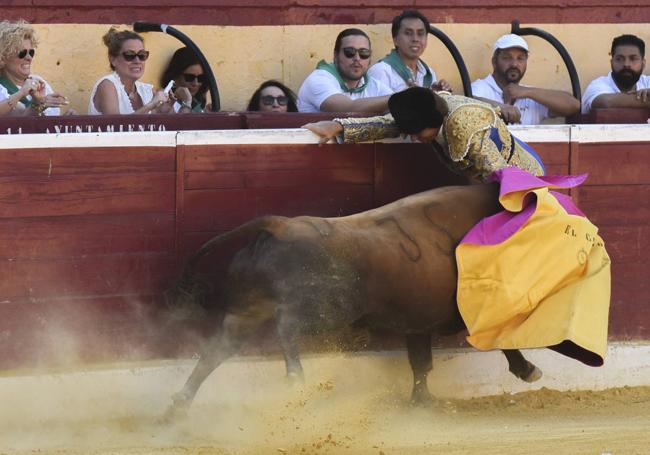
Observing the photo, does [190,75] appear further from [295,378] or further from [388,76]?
[295,378]

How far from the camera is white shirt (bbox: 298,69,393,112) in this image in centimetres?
681

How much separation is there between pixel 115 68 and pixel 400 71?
150 cm

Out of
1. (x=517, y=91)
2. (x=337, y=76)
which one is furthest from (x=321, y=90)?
(x=517, y=91)

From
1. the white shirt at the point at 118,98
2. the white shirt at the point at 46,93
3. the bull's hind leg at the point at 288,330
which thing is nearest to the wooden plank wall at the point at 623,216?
the bull's hind leg at the point at 288,330

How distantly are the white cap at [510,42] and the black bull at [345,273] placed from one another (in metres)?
1.79

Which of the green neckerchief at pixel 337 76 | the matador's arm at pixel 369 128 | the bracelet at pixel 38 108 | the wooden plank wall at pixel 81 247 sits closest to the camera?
the wooden plank wall at pixel 81 247

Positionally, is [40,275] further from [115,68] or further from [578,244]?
[578,244]

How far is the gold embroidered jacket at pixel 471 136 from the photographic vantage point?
577cm

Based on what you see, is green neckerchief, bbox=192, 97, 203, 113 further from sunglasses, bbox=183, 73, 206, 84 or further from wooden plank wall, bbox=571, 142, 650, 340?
wooden plank wall, bbox=571, 142, 650, 340

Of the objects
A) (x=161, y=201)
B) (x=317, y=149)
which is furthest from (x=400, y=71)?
(x=161, y=201)

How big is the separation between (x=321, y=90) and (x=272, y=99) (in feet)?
0.87

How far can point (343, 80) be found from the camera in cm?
695

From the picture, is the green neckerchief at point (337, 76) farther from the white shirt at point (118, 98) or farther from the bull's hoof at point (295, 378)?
the bull's hoof at point (295, 378)

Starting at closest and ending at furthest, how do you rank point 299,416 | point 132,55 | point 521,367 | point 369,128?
point 299,416, point 369,128, point 521,367, point 132,55
